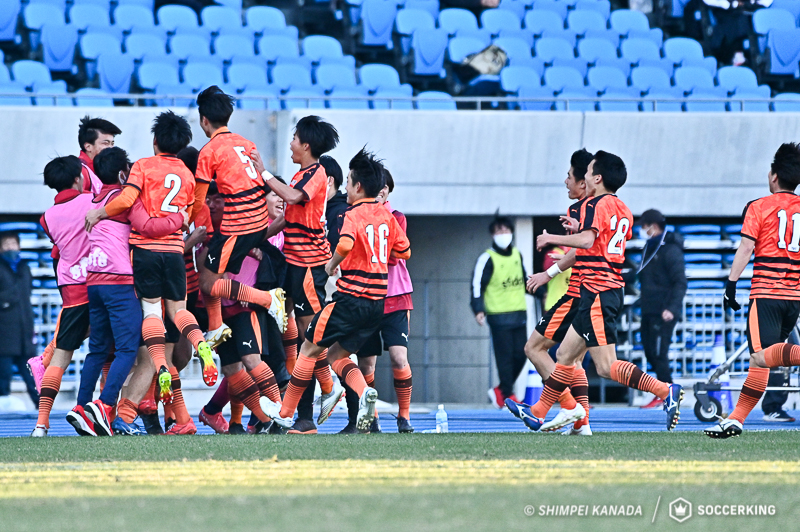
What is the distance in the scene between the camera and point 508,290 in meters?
12.6

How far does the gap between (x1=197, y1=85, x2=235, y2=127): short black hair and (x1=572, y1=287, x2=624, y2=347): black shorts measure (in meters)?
2.65

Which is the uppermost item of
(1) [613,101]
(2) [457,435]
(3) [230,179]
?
(1) [613,101]

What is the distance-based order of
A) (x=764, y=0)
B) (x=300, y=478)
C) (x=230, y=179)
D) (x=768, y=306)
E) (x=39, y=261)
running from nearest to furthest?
(x=300, y=478) < (x=768, y=306) < (x=230, y=179) < (x=39, y=261) < (x=764, y=0)

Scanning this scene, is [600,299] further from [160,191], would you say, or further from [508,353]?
[508,353]

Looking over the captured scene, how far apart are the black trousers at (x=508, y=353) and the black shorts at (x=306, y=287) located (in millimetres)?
4854

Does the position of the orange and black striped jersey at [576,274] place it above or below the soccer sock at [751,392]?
above

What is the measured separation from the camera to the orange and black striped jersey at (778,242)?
7055 mm

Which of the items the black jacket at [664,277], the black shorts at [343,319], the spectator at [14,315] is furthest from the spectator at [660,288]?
the spectator at [14,315]

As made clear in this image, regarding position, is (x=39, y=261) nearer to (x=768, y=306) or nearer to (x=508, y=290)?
(x=508, y=290)

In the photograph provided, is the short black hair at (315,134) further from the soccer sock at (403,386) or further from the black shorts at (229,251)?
the soccer sock at (403,386)

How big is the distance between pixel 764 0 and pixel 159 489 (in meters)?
16.7

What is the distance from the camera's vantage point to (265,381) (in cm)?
776

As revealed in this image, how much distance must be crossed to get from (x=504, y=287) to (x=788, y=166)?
5.70 m

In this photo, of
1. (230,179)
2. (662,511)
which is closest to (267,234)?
(230,179)
